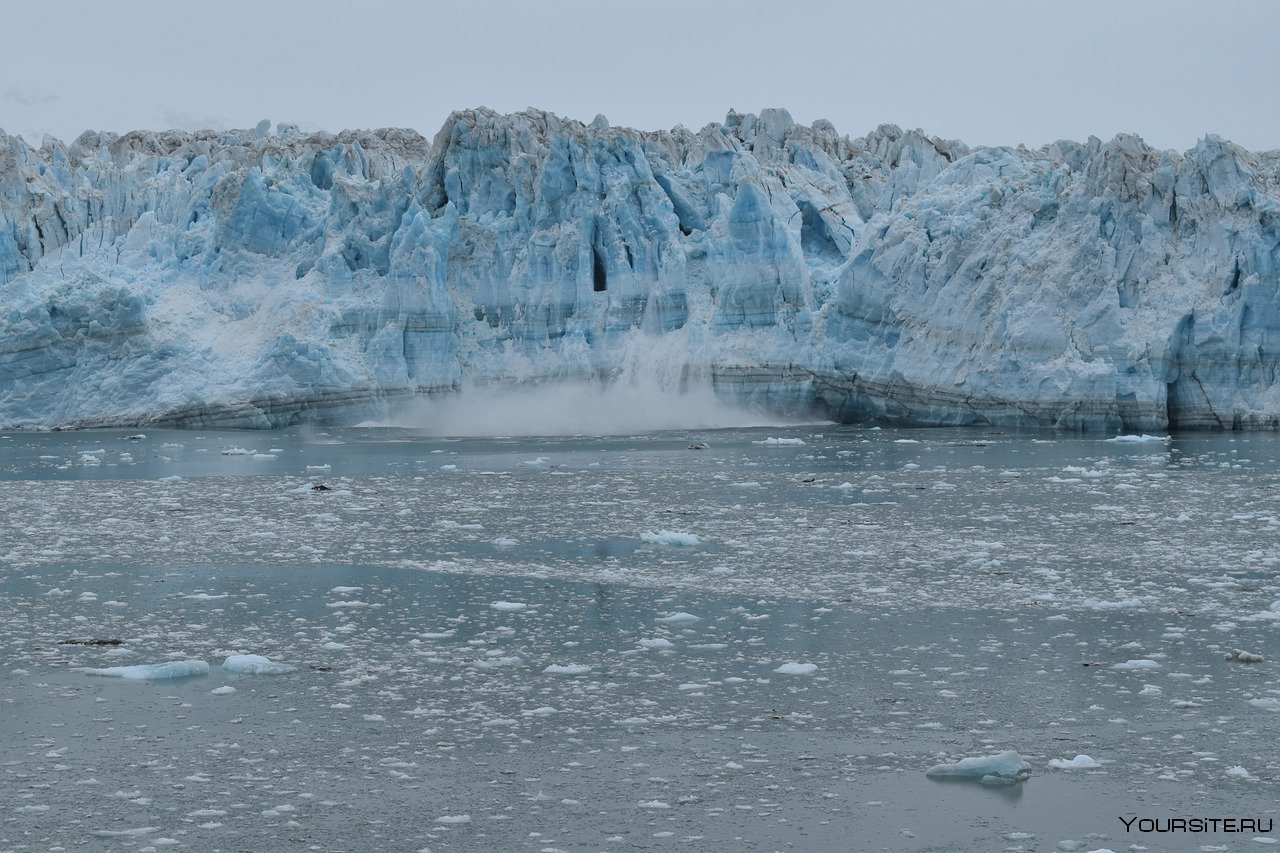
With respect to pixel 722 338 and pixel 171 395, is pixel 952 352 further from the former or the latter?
pixel 171 395

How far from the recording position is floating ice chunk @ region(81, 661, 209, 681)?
19.6 feet

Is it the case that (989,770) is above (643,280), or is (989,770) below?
below

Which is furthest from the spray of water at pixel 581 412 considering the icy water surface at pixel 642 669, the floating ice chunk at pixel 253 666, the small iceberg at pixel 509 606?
the floating ice chunk at pixel 253 666

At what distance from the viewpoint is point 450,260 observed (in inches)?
987

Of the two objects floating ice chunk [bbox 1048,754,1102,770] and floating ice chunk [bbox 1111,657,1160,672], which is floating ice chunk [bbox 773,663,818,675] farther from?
floating ice chunk [bbox 1048,754,1102,770]

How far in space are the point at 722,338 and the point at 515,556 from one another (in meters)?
14.5

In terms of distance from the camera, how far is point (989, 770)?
4.54 metres

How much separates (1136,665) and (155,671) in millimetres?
4248

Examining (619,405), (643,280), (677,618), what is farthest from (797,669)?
(643,280)

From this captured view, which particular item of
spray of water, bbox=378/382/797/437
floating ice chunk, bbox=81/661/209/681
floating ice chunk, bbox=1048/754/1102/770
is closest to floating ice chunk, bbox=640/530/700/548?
floating ice chunk, bbox=81/661/209/681

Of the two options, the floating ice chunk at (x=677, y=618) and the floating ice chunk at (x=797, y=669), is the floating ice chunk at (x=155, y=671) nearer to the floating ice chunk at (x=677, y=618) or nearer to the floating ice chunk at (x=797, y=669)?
the floating ice chunk at (x=677, y=618)

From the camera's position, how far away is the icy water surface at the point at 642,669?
14.1 ft

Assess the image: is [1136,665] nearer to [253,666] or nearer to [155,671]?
[253,666]

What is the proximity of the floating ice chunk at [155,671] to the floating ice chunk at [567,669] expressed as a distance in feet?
4.98
